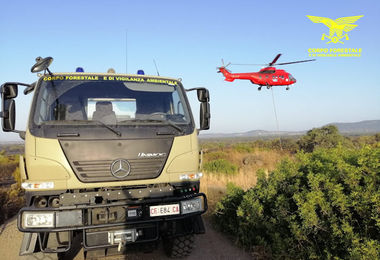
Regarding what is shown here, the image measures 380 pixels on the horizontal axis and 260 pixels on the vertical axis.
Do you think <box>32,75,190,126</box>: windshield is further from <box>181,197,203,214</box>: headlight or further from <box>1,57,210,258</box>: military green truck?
<box>181,197,203,214</box>: headlight

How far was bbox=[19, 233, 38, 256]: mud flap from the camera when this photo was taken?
325 cm

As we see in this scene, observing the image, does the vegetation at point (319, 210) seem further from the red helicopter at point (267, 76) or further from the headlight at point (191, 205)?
the red helicopter at point (267, 76)

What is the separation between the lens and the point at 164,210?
11.3 feet

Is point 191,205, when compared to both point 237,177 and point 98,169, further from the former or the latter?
point 237,177

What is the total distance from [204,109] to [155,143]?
116cm

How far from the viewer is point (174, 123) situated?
3.96 m

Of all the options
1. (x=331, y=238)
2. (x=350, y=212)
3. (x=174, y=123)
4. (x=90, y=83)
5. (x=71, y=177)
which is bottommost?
(x=331, y=238)

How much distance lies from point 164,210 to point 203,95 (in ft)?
6.13

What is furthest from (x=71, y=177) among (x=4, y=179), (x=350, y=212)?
(x=4, y=179)

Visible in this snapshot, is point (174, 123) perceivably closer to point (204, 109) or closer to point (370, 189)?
point (204, 109)

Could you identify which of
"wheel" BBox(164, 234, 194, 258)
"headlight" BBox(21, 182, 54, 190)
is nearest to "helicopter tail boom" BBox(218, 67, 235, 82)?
"wheel" BBox(164, 234, 194, 258)

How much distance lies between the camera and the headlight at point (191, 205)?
3492mm

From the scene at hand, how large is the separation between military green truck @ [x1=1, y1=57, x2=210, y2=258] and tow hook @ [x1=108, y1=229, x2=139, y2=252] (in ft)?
0.04

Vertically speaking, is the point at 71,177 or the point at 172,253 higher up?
the point at 71,177
